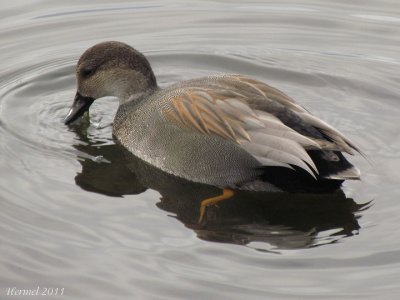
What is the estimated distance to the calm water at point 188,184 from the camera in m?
6.89

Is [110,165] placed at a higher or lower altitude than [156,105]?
lower

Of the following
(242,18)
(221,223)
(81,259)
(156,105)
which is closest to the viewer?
(81,259)

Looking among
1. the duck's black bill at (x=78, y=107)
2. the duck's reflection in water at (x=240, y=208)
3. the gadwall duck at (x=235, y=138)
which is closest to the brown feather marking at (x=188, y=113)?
the gadwall duck at (x=235, y=138)

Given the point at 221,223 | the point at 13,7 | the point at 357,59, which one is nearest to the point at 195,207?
the point at 221,223

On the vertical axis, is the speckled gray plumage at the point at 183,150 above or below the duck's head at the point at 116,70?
below

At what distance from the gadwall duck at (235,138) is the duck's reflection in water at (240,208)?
0.09m

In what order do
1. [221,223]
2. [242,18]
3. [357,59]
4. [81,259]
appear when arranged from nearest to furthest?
[81,259]
[221,223]
[357,59]
[242,18]

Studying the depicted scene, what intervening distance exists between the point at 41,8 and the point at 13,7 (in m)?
0.34

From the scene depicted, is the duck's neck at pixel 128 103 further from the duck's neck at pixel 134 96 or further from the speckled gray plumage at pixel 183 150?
the speckled gray plumage at pixel 183 150

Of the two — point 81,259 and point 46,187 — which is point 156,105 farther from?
point 81,259

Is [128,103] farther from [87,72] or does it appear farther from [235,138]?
[235,138]

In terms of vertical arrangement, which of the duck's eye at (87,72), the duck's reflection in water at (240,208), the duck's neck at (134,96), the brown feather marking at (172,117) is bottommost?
the duck's reflection in water at (240,208)

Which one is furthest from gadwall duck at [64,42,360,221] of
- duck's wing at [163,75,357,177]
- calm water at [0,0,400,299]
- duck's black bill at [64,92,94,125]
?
duck's black bill at [64,92,94,125]

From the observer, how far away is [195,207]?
7910mm
